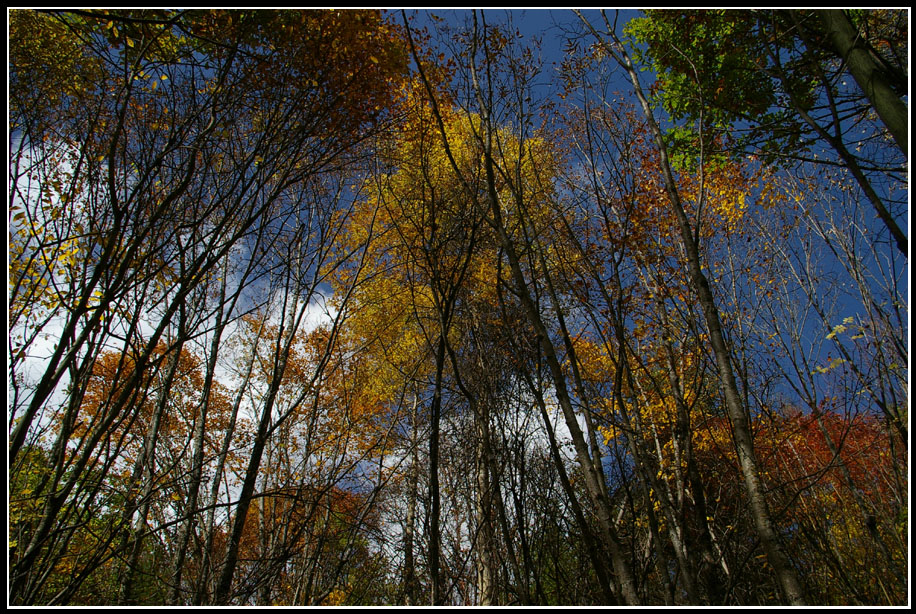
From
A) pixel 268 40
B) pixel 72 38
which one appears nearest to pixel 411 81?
pixel 268 40

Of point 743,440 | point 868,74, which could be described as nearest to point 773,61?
point 868,74

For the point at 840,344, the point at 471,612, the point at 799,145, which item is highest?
the point at 799,145

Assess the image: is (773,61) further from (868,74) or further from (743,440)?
(743,440)

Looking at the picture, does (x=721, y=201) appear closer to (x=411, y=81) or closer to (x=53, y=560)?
(x=411, y=81)

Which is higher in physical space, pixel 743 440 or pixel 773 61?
pixel 773 61

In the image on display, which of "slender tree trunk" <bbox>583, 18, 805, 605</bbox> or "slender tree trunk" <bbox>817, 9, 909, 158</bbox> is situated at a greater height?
"slender tree trunk" <bbox>817, 9, 909, 158</bbox>

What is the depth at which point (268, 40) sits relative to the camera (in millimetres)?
2355

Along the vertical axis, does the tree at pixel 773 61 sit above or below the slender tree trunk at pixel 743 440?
above

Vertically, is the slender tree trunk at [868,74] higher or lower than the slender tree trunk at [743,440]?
higher

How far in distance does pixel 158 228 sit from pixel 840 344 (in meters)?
5.05

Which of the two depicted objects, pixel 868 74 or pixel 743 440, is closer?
pixel 743 440

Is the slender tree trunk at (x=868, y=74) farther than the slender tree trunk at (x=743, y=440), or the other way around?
the slender tree trunk at (x=868, y=74)

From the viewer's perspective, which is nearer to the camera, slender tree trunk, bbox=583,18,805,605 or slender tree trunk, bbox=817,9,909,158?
slender tree trunk, bbox=583,18,805,605

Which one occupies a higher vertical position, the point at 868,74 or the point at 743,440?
the point at 868,74
